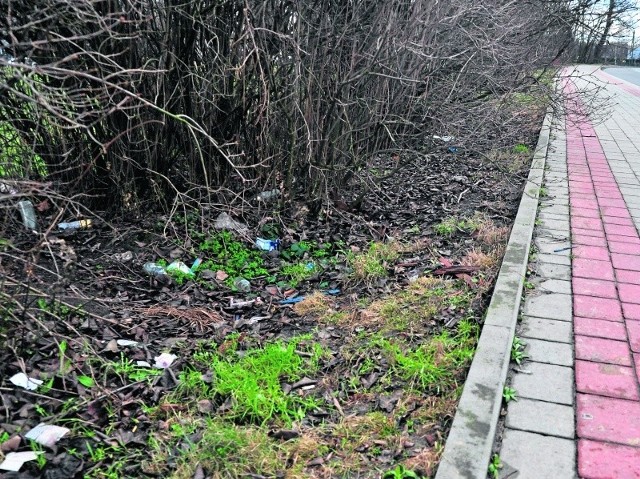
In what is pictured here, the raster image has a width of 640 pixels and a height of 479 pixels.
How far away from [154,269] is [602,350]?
10.0 feet

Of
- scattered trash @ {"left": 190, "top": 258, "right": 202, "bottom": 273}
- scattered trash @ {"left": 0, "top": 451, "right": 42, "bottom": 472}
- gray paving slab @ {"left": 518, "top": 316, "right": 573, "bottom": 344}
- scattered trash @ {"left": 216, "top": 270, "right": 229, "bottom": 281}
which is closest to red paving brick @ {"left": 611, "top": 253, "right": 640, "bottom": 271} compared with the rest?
gray paving slab @ {"left": 518, "top": 316, "right": 573, "bottom": 344}

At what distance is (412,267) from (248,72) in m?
2.11

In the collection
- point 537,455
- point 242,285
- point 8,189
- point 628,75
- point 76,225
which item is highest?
point 628,75

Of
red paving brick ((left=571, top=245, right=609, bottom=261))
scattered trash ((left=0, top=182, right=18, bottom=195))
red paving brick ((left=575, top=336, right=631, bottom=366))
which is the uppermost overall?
scattered trash ((left=0, top=182, right=18, bottom=195))

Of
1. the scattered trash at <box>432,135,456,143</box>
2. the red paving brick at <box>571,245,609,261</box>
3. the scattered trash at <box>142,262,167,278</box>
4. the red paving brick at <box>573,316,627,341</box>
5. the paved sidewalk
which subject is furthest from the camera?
the scattered trash at <box>432,135,456,143</box>

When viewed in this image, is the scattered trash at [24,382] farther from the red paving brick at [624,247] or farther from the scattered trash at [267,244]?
the red paving brick at [624,247]

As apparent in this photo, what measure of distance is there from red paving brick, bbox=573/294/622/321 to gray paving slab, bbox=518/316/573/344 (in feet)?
0.72

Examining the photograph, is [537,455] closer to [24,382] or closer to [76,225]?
[24,382]

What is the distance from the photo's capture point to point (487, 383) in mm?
2730

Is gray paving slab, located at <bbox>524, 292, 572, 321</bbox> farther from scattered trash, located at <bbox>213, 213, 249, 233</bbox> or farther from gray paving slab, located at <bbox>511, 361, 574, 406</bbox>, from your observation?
scattered trash, located at <bbox>213, 213, 249, 233</bbox>

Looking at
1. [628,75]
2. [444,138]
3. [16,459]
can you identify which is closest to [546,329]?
[16,459]

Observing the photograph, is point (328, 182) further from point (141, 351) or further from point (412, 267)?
point (141, 351)

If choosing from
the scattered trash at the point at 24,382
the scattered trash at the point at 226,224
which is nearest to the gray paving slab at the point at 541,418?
the scattered trash at the point at 24,382

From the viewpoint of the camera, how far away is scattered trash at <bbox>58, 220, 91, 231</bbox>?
4.66 m
